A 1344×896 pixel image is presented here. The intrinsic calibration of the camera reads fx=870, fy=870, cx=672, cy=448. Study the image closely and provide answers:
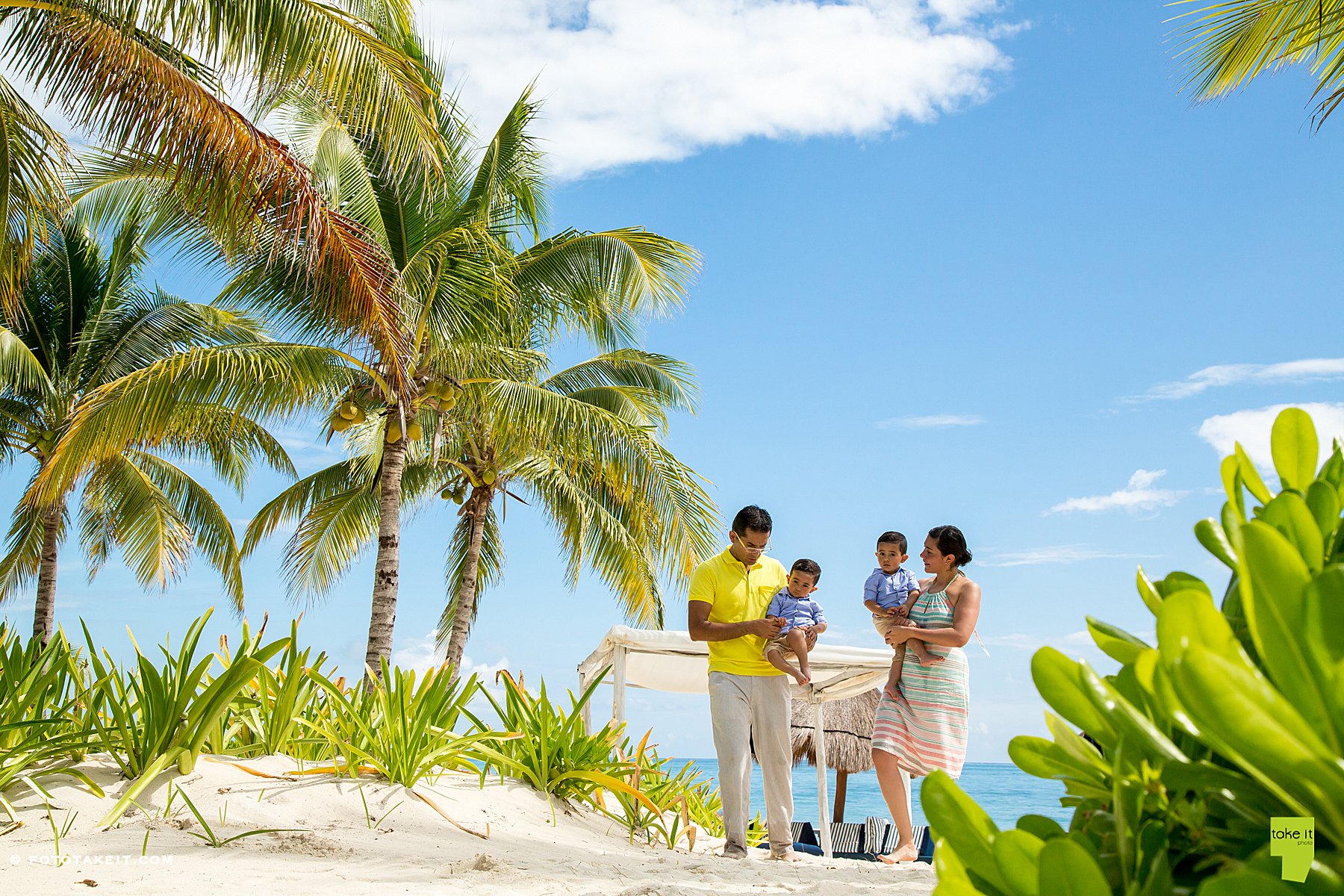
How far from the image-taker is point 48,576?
13.1 m

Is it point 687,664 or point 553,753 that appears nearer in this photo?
point 553,753

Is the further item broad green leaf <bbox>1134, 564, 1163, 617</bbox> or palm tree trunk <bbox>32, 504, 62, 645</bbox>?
palm tree trunk <bbox>32, 504, 62, 645</bbox>

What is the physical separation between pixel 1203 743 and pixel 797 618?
399 cm

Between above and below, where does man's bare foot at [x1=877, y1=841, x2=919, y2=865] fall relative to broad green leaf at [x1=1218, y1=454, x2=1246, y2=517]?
below

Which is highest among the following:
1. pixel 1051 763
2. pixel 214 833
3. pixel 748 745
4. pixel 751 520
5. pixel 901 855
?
pixel 751 520

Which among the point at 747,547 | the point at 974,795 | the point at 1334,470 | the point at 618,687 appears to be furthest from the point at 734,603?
the point at 974,795

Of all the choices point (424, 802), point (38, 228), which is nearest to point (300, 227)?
point (38, 228)

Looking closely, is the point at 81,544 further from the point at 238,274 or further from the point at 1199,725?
the point at 1199,725

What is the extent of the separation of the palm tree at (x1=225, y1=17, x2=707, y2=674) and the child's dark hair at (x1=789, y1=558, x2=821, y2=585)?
5.02m

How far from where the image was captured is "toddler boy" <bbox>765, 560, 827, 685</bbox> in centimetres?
425

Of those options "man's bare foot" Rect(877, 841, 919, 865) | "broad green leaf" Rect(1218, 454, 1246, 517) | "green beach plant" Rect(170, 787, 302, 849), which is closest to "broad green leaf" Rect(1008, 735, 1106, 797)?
"broad green leaf" Rect(1218, 454, 1246, 517)

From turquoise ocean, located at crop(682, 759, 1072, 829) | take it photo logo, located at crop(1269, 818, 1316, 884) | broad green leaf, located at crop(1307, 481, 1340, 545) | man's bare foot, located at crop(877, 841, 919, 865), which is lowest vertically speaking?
turquoise ocean, located at crop(682, 759, 1072, 829)

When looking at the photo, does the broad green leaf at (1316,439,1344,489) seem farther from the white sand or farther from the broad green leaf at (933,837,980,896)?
the white sand

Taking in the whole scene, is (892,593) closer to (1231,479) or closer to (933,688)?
(933,688)
